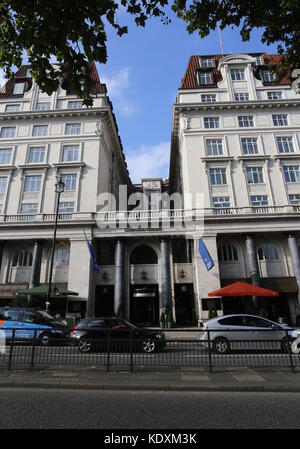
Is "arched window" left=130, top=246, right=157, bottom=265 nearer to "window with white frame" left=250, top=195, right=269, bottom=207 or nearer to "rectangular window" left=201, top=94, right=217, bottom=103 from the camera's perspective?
"window with white frame" left=250, top=195, right=269, bottom=207

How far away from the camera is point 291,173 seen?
27953 millimetres

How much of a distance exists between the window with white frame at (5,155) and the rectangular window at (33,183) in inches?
138

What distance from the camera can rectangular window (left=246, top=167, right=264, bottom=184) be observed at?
2792 centimetres

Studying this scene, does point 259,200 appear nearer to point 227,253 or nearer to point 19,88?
point 227,253

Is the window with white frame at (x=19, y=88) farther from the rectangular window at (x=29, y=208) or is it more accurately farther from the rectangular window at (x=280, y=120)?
the rectangular window at (x=280, y=120)

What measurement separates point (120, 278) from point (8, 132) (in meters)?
22.5

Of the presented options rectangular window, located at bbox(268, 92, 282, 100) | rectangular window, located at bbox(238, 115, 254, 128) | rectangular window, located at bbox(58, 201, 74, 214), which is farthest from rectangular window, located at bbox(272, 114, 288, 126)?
rectangular window, located at bbox(58, 201, 74, 214)

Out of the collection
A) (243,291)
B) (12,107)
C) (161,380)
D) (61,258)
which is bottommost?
(161,380)

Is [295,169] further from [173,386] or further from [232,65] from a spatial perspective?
[173,386]

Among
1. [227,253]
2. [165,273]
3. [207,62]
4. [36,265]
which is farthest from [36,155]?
[207,62]

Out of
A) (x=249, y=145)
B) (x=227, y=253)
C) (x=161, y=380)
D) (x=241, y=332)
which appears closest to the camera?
(x=161, y=380)

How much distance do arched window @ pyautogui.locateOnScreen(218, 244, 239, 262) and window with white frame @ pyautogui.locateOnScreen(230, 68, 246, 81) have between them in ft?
69.3

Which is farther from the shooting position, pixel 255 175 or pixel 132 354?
pixel 255 175

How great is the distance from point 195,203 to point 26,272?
18.1 meters
